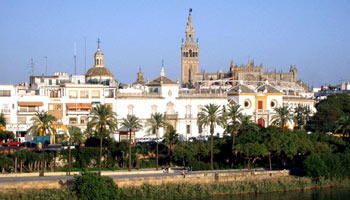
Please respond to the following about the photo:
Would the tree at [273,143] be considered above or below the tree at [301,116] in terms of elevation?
below

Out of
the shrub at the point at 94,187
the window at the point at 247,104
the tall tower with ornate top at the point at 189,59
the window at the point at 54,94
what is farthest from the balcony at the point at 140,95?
the tall tower with ornate top at the point at 189,59

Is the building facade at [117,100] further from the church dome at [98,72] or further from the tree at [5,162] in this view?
the tree at [5,162]

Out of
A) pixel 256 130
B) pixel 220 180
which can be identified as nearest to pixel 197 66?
pixel 256 130

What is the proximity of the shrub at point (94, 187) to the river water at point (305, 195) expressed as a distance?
9.25m

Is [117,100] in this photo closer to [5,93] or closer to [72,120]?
[72,120]

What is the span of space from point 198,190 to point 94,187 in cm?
927

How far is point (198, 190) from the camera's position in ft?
165

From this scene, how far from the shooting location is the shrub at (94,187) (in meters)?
44.2

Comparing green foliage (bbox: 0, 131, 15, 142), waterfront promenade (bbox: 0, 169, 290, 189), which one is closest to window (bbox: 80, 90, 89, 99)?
green foliage (bbox: 0, 131, 15, 142)

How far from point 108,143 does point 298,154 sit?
638 inches

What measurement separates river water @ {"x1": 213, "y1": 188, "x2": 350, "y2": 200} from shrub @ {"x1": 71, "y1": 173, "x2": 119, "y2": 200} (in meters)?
9.25

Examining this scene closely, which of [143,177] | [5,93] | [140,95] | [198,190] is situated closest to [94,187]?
[143,177]

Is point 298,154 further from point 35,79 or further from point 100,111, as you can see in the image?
point 35,79

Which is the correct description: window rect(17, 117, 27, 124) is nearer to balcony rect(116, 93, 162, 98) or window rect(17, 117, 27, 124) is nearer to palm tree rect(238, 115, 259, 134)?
balcony rect(116, 93, 162, 98)
